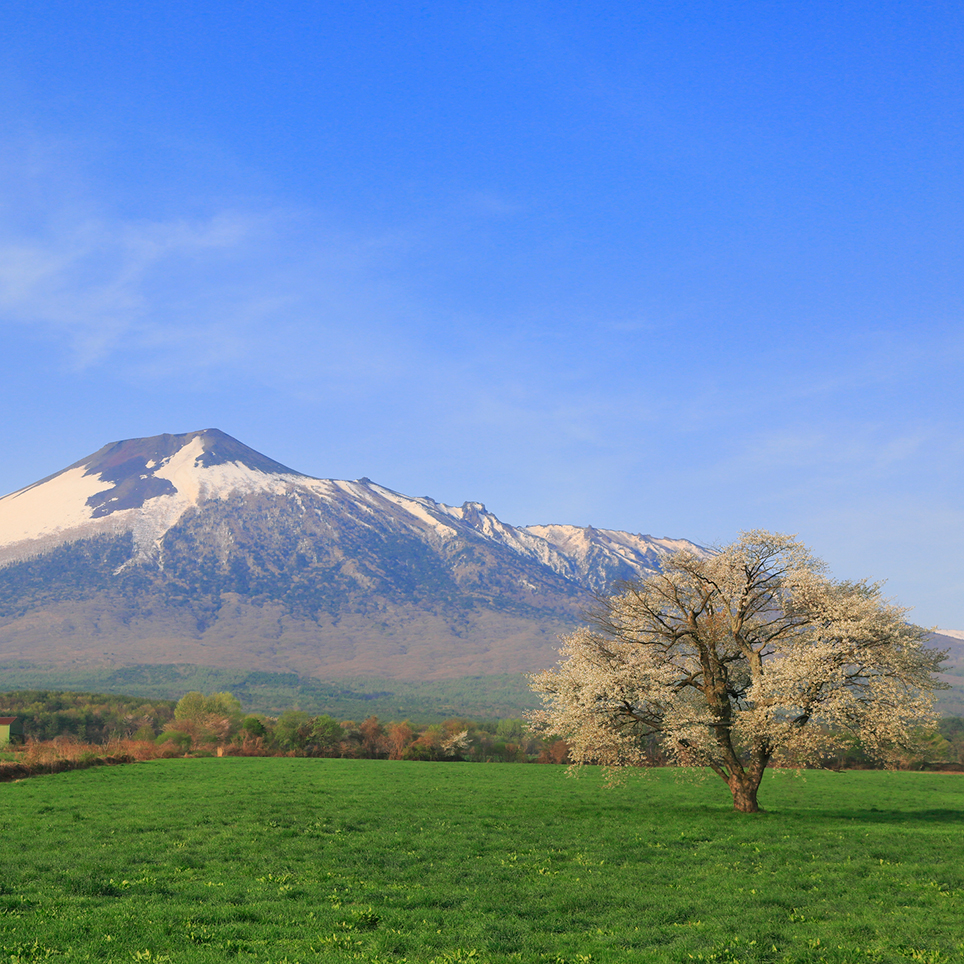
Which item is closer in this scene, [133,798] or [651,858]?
[651,858]

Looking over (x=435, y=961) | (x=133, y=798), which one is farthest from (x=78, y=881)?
(x=133, y=798)

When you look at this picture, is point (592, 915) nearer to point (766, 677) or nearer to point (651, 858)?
point (651, 858)

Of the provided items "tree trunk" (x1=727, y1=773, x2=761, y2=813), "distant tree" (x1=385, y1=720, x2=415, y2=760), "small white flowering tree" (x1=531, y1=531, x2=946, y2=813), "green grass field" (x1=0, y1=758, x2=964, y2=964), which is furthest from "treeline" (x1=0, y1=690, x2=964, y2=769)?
"green grass field" (x1=0, y1=758, x2=964, y2=964)

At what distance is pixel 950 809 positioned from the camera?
4978 cm

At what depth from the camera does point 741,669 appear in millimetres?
41156

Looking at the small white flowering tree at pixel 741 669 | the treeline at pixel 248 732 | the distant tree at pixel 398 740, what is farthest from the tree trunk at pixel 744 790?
the distant tree at pixel 398 740

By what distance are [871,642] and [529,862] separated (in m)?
19.2

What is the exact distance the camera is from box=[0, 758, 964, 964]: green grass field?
54.9 feet

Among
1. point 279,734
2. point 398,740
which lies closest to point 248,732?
point 279,734

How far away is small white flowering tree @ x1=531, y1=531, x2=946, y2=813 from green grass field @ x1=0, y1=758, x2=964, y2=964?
3547 millimetres

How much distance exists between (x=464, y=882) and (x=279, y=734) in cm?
10449

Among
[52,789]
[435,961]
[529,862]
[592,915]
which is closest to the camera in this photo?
[435,961]

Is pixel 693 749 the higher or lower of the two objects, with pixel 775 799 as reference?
higher

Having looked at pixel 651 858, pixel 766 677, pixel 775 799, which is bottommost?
pixel 775 799
